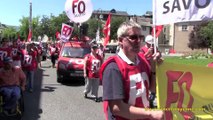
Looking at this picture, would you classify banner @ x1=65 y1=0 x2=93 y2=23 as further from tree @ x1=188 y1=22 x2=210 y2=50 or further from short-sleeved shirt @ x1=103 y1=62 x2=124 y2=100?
tree @ x1=188 y1=22 x2=210 y2=50

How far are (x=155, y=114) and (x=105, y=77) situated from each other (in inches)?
20.4

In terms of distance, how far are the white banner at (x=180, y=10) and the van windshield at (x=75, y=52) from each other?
13.1 meters

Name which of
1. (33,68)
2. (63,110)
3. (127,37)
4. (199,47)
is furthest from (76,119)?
(199,47)

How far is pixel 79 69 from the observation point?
17.0m

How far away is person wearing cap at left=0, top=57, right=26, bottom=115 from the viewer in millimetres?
9109

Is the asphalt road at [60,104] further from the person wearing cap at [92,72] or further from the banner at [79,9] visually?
the banner at [79,9]

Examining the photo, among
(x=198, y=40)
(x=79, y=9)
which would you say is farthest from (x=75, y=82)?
(x=198, y=40)

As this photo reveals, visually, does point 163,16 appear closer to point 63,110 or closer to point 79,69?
point 63,110

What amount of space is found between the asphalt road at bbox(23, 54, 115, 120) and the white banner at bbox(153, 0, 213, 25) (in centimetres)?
559

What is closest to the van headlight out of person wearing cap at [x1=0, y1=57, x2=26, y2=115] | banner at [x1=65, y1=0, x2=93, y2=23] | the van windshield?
the van windshield

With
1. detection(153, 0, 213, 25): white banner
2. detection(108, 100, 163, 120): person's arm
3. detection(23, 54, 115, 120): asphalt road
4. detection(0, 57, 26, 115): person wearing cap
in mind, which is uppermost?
detection(153, 0, 213, 25): white banner

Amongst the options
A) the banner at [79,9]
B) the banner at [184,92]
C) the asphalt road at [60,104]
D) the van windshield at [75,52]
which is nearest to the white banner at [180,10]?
the banner at [184,92]

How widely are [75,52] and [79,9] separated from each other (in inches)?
94.3

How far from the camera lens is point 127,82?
3.68 metres
